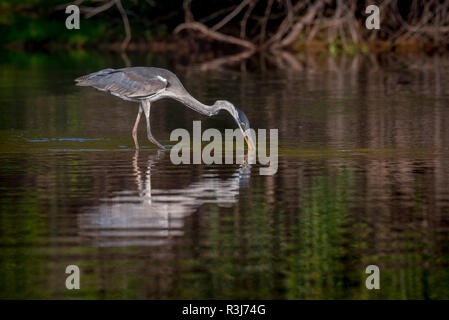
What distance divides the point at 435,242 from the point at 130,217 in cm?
286

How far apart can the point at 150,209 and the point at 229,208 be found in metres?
0.77

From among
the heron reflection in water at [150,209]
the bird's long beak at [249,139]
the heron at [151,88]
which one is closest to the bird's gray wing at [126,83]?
the heron at [151,88]

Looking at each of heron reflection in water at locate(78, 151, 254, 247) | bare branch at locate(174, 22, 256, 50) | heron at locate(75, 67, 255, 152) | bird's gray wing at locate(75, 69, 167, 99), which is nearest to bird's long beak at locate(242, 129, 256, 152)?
heron at locate(75, 67, 255, 152)

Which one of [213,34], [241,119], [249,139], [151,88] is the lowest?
[249,139]

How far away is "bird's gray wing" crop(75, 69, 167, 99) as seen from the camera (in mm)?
16094

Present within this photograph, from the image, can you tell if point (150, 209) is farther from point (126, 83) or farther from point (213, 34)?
point (213, 34)

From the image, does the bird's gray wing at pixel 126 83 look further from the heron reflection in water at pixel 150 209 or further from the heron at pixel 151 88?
the heron reflection in water at pixel 150 209

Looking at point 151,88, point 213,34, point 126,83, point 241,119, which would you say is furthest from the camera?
point 213,34

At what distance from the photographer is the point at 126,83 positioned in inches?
643

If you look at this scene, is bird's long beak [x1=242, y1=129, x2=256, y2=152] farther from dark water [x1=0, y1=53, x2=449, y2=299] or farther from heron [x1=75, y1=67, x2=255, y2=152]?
heron [x1=75, y1=67, x2=255, y2=152]

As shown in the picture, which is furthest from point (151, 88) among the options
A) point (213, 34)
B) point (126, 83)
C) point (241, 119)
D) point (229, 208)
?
point (213, 34)

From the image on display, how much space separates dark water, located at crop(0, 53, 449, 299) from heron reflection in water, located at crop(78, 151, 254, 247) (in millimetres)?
19

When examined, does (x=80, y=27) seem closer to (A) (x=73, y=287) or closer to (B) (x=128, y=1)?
(B) (x=128, y=1)

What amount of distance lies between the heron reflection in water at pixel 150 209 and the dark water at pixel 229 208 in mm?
19
